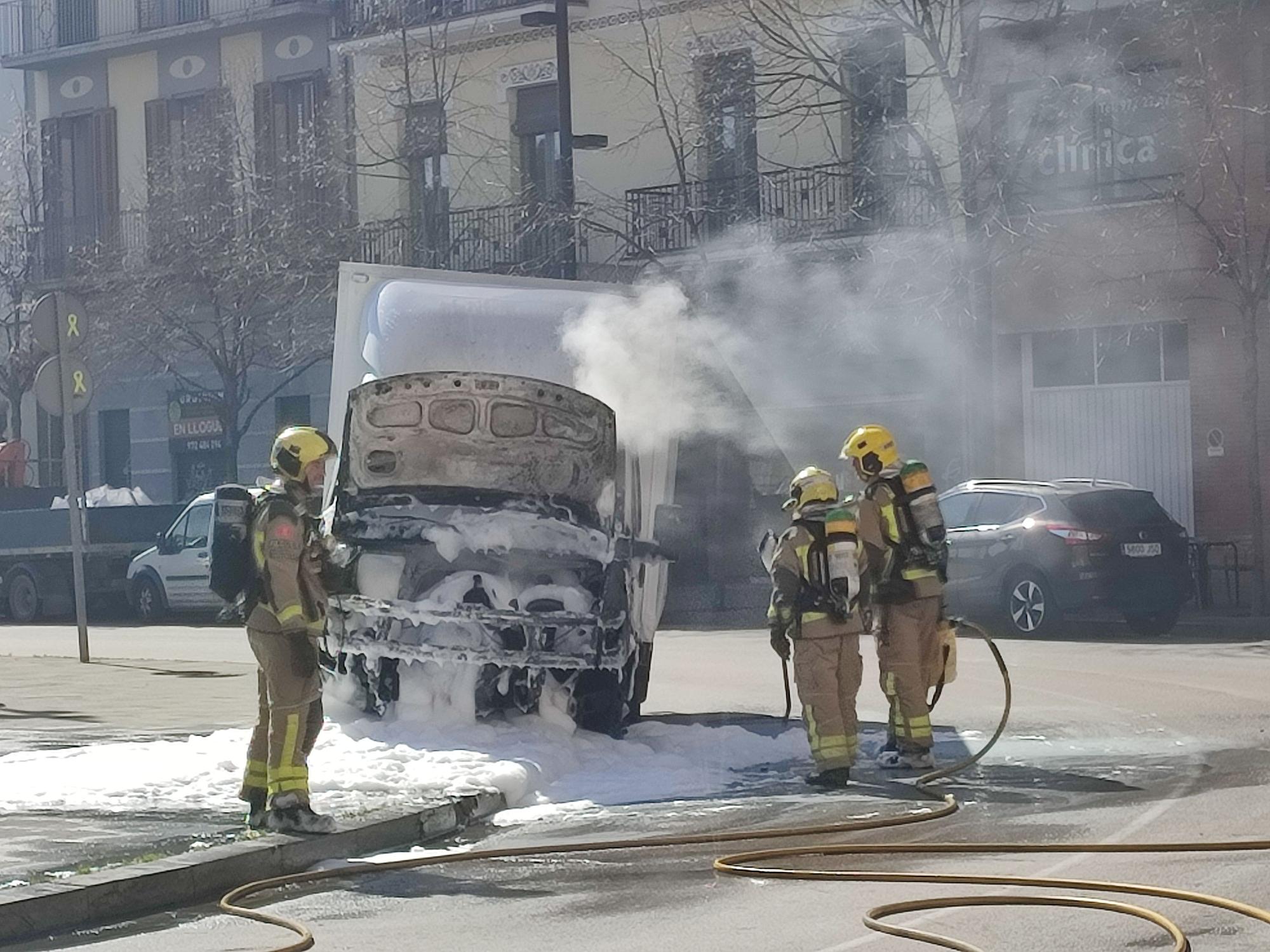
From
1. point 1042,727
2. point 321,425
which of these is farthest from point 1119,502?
point 321,425

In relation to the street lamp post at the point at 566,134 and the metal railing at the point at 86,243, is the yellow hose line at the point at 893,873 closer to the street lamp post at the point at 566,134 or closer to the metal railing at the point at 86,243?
the street lamp post at the point at 566,134

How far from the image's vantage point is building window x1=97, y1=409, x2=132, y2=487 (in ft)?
123

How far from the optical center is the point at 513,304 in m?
13.6

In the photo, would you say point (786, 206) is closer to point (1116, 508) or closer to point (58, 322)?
point (1116, 508)

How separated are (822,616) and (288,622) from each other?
282cm

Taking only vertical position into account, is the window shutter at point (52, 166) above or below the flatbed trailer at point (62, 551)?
above

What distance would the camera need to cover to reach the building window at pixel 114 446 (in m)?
37.4

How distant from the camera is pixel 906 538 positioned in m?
10.7

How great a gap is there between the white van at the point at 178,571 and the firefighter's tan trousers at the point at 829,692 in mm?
16576

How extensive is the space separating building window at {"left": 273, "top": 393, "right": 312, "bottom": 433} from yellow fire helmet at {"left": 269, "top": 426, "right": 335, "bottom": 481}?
1014 inches

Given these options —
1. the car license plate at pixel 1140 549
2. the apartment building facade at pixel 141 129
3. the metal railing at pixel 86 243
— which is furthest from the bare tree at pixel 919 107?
the metal railing at pixel 86 243

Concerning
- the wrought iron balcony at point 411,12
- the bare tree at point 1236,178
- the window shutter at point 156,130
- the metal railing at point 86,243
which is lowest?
the bare tree at point 1236,178

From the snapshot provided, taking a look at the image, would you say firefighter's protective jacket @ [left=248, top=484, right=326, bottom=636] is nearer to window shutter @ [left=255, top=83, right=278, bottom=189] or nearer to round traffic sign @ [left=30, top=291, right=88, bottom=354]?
round traffic sign @ [left=30, top=291, right=88, bottom=354]

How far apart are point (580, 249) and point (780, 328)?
21.1 feet
